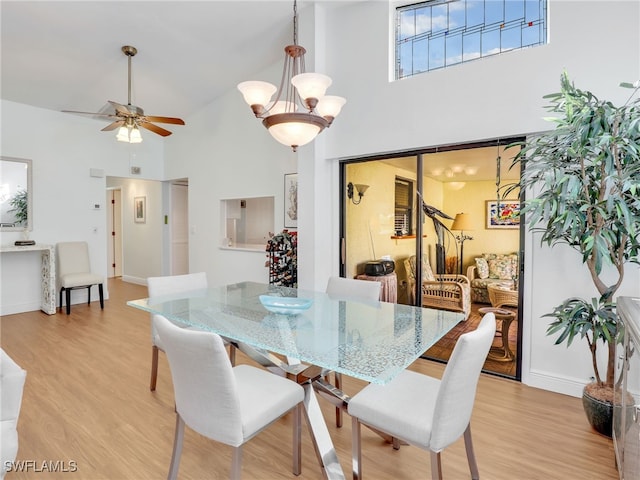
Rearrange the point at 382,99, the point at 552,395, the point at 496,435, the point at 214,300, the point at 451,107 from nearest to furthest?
1. the point at 496,435
2. the point at 214,300
3. the point at 552,395
4. the point at 451,107
5. the point at 382,99

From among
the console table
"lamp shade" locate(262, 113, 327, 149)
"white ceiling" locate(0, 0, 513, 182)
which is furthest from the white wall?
"lamp shade" locate(262, 113, 327, 149)

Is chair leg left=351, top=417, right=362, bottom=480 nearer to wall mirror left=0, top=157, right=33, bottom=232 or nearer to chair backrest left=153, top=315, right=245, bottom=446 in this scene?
chair backrest left=153, top=315, right=245, bottom=446

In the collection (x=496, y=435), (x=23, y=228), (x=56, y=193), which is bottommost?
(x=496, y=435)

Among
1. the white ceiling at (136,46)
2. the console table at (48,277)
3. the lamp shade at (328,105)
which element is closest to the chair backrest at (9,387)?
the lamp shade at (328,105)

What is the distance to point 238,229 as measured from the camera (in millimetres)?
5688

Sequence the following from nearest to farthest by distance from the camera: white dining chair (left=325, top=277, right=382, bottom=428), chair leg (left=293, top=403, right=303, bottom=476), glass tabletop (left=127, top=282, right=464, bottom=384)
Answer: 1. glass tabletop (left=127, top=282, right=464, bottom=384)
2. chair leg (left=293, top=403, right=303, bottom=476)
3. white dining chair (left=325, top=277, right=382, bottom=428)

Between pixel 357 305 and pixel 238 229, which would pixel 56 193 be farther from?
pixel 357 305

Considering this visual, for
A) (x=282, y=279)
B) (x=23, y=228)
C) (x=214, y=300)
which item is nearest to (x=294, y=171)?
(x=282, y=279)

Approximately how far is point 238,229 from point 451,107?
3745 mm

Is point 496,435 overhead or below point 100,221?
below

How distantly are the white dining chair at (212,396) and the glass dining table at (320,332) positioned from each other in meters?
0.23

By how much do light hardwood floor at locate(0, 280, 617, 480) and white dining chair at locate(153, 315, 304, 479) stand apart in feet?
1.48

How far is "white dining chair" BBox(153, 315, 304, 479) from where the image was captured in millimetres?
1354

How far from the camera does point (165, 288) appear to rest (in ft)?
8.95
